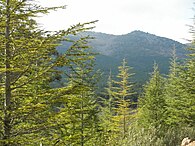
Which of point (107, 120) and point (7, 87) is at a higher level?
point (7, 87)

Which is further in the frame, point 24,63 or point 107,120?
point 107,120

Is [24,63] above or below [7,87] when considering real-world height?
above

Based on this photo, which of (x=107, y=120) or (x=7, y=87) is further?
(x=107, y=120)

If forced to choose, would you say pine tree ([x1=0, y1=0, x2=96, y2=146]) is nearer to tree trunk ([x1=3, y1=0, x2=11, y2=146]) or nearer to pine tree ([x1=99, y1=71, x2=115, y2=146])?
tree trunk ([x1=3, y1=0, x2=11, y2=146])

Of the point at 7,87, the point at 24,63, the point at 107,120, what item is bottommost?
the point at 107,120

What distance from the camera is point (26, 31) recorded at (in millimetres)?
7184

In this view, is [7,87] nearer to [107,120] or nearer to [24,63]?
[24,63]

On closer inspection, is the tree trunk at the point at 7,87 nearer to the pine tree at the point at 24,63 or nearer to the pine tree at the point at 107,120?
the pine tree at the point at 24,63

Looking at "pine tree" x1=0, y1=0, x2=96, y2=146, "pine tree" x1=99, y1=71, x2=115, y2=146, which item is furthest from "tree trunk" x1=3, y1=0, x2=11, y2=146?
"pine tree" x1=99, y1=71, x2=115, y2=146

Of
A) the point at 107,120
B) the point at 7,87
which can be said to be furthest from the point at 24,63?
the point at 107,120

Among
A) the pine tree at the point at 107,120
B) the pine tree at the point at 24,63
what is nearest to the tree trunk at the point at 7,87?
the pine tree at the point at 24,63

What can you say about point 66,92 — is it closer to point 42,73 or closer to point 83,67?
point 42,73

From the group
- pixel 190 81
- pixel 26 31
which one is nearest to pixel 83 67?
pixel 190 81

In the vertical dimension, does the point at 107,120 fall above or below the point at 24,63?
below
